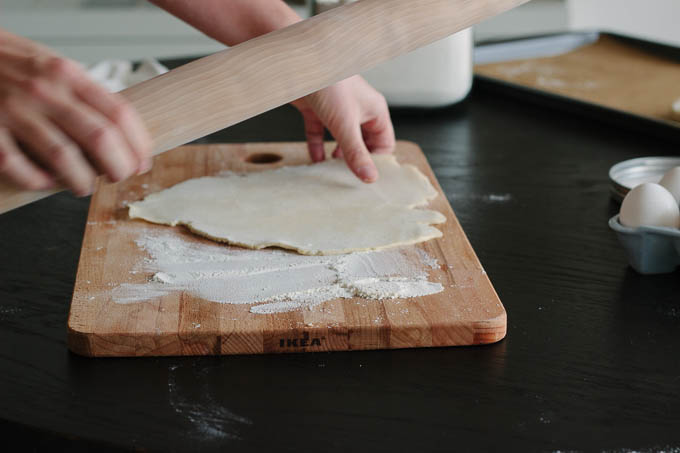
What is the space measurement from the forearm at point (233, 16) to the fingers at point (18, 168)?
19.7 inches

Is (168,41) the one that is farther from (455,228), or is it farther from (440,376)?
(440,376)

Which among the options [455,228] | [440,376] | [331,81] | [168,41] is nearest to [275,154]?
[455,228]

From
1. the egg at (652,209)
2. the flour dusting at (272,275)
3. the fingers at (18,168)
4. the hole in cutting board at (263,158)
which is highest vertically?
the fingers at (18,168)

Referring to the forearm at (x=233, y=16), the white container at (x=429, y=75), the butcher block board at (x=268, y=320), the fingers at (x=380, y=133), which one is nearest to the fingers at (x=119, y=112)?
the butcher block board at (x=268, y=320)

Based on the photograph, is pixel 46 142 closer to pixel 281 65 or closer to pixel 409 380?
pixel 281 65

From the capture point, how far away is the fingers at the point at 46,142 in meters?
0.54

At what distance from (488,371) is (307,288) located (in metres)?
0.21

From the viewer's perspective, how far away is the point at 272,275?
0.81 meters

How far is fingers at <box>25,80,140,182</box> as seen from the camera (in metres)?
0.55

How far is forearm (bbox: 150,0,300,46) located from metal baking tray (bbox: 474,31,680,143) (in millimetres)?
607

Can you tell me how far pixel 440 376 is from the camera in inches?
25.7

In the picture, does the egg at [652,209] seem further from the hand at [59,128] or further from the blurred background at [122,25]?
the blurred background at [122,25]

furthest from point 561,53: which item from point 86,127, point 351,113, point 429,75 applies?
point 86,127

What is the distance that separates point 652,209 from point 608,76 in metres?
0.84
